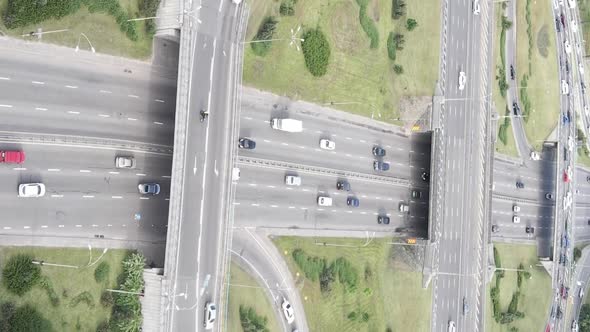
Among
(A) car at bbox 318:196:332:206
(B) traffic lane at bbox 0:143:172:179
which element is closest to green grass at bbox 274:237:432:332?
(A) car at bbox 318:196:332:206

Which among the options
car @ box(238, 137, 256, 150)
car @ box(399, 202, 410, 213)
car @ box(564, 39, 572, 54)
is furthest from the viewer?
car @ box(564, 39, 572, 54)

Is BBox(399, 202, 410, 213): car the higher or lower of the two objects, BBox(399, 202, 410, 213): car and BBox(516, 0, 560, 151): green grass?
the lower

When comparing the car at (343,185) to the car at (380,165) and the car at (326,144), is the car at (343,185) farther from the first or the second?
the car at (380,165)

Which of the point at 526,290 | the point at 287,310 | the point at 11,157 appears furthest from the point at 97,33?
the point at 526,290

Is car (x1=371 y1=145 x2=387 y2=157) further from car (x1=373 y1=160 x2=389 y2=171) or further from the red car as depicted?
the red car

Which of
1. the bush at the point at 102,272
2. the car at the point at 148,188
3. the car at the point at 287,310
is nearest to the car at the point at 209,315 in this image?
the bush at the point at 102,272
